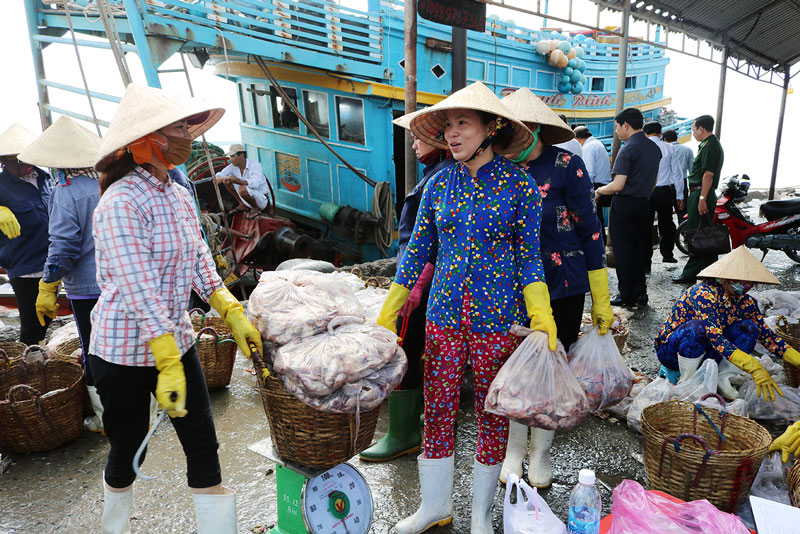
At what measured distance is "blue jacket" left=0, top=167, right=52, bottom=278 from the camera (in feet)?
12.1

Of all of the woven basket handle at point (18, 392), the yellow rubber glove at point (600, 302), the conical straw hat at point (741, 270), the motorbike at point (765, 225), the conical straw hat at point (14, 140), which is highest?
the conical straw hat at point (14, 140)

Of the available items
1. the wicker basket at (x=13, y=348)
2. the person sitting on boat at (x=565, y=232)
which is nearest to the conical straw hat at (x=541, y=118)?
the person sitting on boat at (x=565, y=232)

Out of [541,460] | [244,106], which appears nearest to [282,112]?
[244,106]

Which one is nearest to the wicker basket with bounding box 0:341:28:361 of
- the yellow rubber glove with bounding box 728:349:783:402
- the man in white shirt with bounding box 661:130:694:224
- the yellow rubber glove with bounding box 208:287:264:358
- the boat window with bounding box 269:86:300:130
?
the yellow rubber glove with bounding box 208:287:264:358

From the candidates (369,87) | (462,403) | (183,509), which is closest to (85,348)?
(183,509)

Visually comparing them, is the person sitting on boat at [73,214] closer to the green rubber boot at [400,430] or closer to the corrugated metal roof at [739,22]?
the green rubber boot at [400,430]

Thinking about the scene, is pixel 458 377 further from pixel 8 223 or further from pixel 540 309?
pixel 8 223

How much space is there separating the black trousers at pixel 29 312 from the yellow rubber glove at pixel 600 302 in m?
3.55

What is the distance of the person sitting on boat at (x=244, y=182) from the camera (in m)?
7.62

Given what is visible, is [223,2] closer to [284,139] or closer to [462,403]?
[284,139]

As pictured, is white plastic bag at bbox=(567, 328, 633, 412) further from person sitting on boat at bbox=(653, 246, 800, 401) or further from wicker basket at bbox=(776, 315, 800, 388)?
wicker basket at bbox=(776, 315, 800, 388)

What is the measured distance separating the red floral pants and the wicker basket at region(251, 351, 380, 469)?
36cm

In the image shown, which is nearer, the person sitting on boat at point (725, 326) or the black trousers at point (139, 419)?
the black trousers at point (139, 419)

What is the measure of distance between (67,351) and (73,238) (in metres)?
1.31
